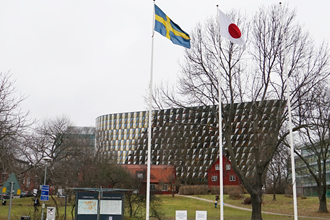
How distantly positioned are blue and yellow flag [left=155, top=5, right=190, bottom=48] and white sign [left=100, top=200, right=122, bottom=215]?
898cm

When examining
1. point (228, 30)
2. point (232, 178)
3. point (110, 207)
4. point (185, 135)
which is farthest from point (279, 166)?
point (232, 178)

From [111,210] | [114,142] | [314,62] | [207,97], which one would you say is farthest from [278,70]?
[114,142]

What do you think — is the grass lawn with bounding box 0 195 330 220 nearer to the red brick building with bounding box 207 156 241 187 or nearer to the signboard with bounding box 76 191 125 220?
the signboard with bounding box 76 191 125 220

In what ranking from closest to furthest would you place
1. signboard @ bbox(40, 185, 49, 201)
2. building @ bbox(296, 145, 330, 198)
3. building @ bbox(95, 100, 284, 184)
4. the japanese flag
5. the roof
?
the japanese flag, signboard @ bbox(40, 185, 49, 201), building @ bbox(95, 100, 284, 184), building @ bbox(296, 145, 330, 198), the roof

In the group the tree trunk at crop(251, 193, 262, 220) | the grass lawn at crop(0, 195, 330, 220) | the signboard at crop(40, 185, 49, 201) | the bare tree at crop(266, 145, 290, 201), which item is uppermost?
the bare tree at crop(266, 145, 290, 201)

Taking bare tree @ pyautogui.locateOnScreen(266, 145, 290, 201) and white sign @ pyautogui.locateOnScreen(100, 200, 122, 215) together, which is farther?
bare tree @ pyautogui.locateOnScreen(266, 145, 290, 201)

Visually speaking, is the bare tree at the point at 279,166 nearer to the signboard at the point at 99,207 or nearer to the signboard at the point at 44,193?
the signboard at the point at 99,207

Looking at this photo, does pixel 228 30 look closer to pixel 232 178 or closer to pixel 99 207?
pixel 99 207

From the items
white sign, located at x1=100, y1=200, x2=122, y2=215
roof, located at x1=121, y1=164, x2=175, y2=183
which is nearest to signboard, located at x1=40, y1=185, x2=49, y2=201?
white sign, located at x1=100, y1=200, x2=122, y2=215

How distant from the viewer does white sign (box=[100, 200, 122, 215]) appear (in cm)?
1811

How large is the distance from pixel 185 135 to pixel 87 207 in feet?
50.9

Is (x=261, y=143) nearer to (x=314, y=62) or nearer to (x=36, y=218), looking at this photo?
(x=314, y=62)

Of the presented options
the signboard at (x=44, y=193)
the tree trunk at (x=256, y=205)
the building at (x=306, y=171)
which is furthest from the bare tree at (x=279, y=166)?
the signboard at (x=44, y=193)

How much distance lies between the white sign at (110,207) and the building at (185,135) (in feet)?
28.3
